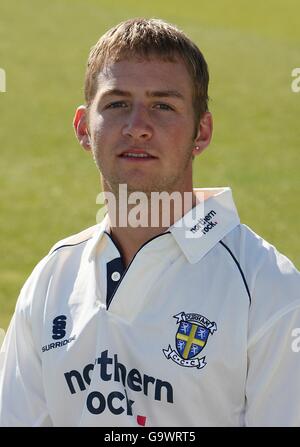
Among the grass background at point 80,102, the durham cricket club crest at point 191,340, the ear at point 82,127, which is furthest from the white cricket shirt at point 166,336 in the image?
the grass background at point 80,102

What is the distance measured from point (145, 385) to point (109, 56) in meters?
1.00

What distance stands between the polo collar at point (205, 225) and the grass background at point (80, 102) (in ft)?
14.1

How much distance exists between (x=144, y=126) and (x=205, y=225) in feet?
1.18

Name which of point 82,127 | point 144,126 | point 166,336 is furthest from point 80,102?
point 166,336

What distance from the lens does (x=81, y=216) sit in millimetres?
10156

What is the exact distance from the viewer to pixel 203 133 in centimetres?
325

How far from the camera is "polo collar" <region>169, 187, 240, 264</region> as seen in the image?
9.98ft

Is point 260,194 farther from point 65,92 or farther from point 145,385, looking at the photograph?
point 145,385

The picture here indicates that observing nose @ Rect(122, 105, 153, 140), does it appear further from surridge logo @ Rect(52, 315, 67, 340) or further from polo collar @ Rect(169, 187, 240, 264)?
surridge logo @ Rect(52, 315, 67, 340)

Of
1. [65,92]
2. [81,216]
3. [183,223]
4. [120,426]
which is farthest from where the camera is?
[65,92]

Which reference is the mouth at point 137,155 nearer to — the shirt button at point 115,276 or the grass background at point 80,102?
the shirt button at point 115,276

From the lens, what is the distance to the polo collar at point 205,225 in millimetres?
3041

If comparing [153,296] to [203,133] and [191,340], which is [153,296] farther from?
[203,133]

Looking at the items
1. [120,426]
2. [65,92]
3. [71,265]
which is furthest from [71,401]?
[65,92]
